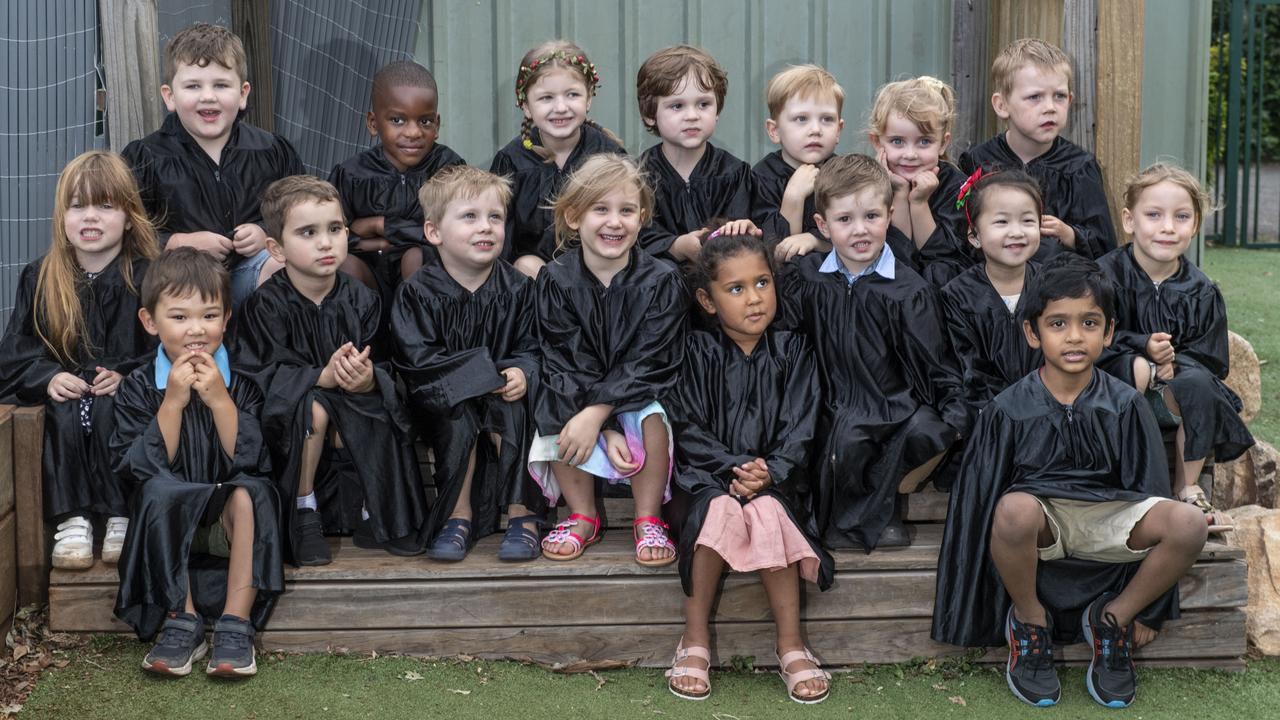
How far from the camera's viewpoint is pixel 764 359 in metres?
3.85

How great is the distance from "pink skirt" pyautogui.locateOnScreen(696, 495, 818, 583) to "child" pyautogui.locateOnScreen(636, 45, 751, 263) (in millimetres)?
1160

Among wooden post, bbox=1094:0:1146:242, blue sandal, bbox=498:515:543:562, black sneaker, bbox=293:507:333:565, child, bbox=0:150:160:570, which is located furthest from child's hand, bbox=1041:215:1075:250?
child, bbox=0:150:160:570

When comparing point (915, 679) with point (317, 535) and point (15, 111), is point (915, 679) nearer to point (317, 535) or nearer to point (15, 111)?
point (317, 535)

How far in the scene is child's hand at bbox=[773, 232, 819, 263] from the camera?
4125mm

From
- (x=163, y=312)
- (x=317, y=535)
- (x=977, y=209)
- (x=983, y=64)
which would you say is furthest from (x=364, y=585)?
(x=983, y=64)

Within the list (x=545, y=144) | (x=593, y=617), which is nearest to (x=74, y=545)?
(x=593, y=617)

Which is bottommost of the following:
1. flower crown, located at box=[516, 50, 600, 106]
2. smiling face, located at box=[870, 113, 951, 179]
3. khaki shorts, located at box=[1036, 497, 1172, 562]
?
khaki shorts, located at box=[1036, 497, 1172, 562]

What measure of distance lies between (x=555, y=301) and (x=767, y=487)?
836 mm

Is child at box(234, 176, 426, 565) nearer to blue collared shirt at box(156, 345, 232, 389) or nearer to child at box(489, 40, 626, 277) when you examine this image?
blue collared shirt at box(156, 345, 232, 389)

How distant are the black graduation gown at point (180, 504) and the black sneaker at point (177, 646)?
4 centimetres

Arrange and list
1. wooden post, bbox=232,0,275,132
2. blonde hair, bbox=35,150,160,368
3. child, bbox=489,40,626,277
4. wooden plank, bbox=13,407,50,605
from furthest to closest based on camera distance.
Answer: wooden post, bbox=232,0,275,132 < child, bbox=489,40,626,277 < blonde hair, bbox=35,150,160,368 < wooden plank, bbox=13,407,50,605

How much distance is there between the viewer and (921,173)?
14.3ft

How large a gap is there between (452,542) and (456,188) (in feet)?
3.40

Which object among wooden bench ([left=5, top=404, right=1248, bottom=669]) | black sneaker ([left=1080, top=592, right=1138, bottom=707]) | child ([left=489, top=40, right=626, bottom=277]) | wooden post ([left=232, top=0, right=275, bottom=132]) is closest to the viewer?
black sneaker ([left=1080, top=592, right=1138, bottom=707])
